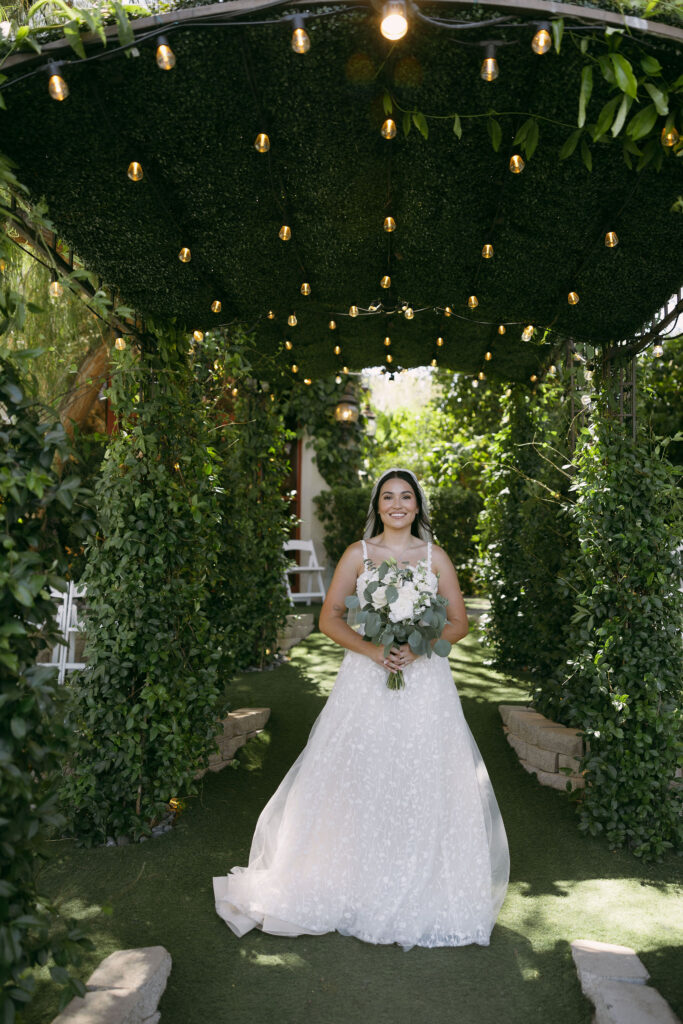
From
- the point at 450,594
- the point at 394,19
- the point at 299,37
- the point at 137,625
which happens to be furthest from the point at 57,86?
the point at 450,594

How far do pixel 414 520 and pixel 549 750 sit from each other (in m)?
2.23

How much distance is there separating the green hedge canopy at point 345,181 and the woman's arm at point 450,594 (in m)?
1.77

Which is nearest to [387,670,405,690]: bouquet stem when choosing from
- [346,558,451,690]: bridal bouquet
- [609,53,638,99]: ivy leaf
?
[346,558,451,690]: bridal bouquet

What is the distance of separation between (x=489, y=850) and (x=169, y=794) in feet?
6.05

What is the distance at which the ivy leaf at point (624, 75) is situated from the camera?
2.39 m

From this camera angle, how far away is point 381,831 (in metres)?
3.63

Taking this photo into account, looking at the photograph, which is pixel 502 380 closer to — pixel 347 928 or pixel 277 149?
pixel 277 149

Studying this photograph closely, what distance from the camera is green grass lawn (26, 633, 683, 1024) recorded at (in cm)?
291

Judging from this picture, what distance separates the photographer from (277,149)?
339cm

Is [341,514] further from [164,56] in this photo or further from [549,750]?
[164,56]

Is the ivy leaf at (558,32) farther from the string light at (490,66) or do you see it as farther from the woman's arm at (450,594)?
the woman's arm at (450,594)

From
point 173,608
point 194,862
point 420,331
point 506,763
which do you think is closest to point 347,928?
point 194,862

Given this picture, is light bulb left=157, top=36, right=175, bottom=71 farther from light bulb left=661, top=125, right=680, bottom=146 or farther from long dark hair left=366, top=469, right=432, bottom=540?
long dark hair left=366, top=469, right=432, bottom=540

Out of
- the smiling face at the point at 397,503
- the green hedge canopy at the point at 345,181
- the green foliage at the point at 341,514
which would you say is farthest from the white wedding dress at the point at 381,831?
the green foliage at the point at 341,514
